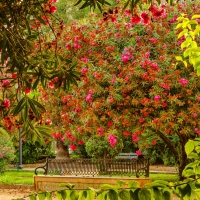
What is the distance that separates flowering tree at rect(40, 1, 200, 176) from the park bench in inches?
37.9

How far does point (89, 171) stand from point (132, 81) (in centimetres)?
356

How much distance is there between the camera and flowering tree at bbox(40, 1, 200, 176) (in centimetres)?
1070

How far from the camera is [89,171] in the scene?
13.4 metres

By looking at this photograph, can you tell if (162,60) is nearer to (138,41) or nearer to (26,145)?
(138,41)

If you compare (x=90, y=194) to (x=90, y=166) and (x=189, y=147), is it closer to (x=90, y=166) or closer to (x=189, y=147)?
(x=189, y=147)

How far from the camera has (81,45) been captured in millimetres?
12180

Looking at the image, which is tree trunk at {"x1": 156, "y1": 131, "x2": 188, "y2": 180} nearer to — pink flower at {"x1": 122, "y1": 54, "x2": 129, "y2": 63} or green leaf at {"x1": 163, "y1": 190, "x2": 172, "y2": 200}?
pink flower at {"x1": 122, "y1": 54, "x2": 129, "y2": 63}

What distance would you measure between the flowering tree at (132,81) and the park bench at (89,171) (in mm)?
962

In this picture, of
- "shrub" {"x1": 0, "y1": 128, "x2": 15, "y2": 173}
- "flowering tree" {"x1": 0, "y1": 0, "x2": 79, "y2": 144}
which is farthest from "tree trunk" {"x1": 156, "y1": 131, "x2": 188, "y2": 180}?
"flowering tree" {"x1": 0, "y1": 0, "x2": 79, "y2": 144}

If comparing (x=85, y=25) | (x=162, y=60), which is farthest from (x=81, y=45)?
(x=162, y=60)

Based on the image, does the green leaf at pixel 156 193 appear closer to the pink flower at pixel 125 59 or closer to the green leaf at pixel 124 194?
the green leaf at pixel 124 194

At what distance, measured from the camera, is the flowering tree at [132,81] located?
35.1 ft

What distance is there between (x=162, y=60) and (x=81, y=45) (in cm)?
211

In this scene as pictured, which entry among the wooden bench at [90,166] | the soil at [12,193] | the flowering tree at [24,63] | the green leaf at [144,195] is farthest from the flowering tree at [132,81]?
the green leaf at [144,195]
